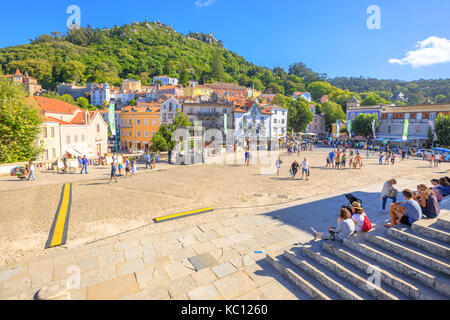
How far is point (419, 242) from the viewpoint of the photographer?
5691 mm

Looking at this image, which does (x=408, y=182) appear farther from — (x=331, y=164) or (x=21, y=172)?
(x=21, y=172)

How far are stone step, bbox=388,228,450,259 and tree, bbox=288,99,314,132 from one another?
201 ft

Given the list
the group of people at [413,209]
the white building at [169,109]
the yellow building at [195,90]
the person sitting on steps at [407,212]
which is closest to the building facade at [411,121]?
the white building at [169,109]

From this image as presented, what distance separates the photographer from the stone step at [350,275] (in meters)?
4.61

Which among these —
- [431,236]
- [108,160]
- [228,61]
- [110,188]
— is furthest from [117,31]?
[431,236]

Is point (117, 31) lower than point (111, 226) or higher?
higher

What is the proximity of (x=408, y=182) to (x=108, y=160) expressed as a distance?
88.5ft

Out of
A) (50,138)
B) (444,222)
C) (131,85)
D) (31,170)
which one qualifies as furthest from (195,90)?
(444,222)

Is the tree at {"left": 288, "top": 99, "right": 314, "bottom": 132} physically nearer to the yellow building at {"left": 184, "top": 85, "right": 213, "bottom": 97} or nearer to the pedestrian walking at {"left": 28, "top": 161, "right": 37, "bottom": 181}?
the yellow building at {"left": 184, "top": 85, "right": 213, "bottom": 97}

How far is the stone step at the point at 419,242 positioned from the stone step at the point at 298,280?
2680mm

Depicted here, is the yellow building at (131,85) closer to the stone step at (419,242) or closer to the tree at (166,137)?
the tree at (166,137)

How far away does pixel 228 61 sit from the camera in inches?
7308

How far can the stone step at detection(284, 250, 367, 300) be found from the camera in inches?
188

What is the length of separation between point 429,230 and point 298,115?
206 feet
